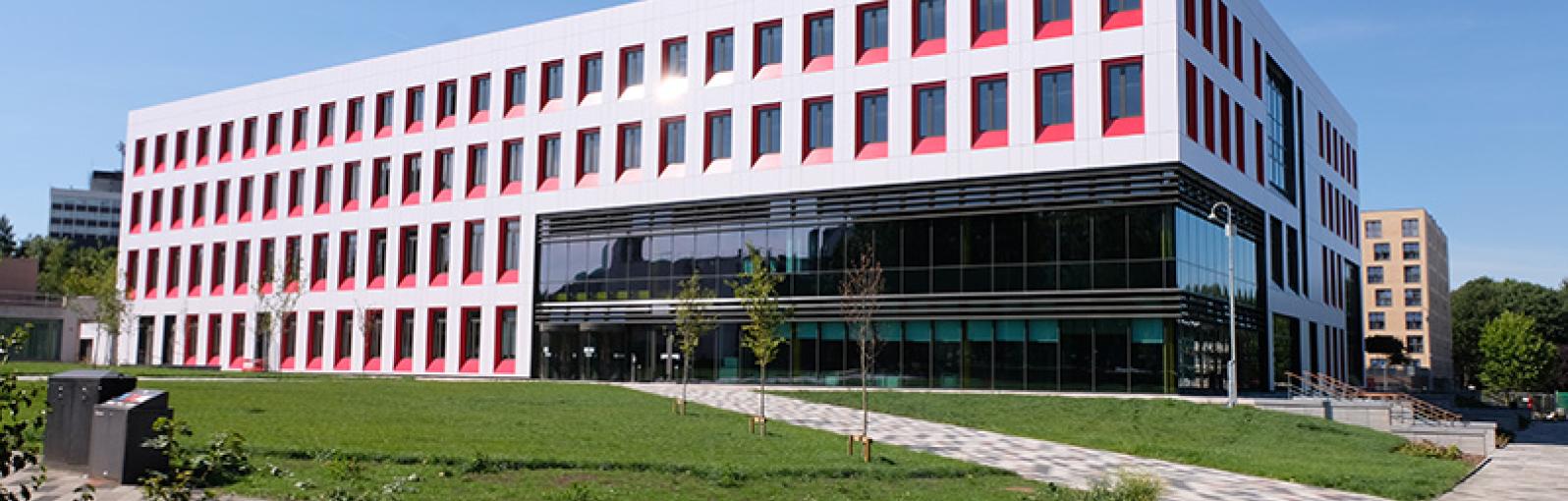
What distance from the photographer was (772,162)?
4578 cm

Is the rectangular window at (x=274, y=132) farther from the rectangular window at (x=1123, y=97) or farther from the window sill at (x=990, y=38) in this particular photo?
the rectangular window at (x=1123, y=97)

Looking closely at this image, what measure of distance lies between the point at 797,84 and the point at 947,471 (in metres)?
29.0

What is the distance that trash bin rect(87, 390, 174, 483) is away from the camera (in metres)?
14.5

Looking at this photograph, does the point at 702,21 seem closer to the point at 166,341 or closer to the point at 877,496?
the point at 877,496

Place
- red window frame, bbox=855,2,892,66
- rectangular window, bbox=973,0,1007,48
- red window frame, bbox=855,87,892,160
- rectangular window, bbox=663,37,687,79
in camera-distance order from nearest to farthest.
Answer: rectangular window, bbox=973,0,1007,48, red window frame, bbox=855,87,892,160, red window frame, bbox=855,2,892,66, rectangular window, bbox=663,37,687,79

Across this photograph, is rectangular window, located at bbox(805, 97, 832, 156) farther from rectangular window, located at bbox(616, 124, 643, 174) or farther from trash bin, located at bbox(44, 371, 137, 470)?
trash bin, located at bbox(44, 371, 137, 470)

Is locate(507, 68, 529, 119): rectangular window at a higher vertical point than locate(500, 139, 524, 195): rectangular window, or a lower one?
higher

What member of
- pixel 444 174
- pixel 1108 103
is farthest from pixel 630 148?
pixel 1108 103

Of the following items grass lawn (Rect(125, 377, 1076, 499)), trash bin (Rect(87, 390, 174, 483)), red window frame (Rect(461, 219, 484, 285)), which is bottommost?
grass lawn (Rect(125, 377, 1076, 499))

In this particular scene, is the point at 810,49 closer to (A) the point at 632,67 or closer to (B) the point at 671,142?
(B) the point at 671,142

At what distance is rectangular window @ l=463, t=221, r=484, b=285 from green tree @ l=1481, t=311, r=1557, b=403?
71227mm

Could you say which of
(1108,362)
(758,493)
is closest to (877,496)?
(758,493)

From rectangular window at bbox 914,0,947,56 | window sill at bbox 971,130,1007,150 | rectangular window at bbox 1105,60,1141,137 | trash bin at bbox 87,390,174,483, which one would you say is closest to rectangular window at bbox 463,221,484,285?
rectangular window at bbox 914,0,947,56

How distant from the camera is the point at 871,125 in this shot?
144 feet
